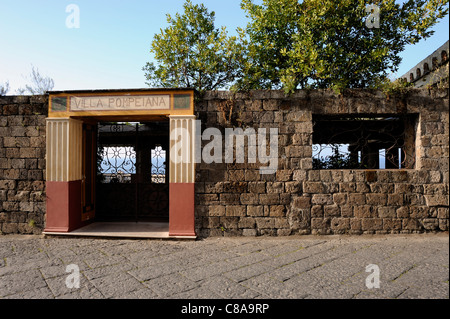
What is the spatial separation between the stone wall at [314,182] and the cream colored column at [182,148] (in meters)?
0.24

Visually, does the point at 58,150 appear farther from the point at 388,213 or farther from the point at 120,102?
the point at 388,213

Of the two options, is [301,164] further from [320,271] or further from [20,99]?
[20,99]

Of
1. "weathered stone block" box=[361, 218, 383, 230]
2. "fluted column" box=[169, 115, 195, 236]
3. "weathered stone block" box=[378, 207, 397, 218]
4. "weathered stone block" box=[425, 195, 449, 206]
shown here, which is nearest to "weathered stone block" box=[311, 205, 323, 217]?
"weathered stone block" box=[361, 218, 383, 230]

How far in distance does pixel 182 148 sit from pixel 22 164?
11.5ft

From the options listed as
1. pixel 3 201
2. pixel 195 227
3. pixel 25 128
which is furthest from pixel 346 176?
pixel 3 201

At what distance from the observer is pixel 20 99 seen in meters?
5.53

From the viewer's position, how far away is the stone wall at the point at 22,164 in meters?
5.44

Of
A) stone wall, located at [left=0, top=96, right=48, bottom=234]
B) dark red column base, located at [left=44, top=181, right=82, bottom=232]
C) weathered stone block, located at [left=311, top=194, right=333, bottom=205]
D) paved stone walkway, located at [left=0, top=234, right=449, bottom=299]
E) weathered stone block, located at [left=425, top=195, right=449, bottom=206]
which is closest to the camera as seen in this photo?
paved stone walkway, located at [left=0, top=234, right=449, bottom=299]

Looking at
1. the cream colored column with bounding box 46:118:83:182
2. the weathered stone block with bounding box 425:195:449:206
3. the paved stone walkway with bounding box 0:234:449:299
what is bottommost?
the paved stone walkway with bounding box 0:234:449:299

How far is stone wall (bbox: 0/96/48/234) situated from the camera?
544cm

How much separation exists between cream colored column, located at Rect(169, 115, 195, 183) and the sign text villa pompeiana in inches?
15.9

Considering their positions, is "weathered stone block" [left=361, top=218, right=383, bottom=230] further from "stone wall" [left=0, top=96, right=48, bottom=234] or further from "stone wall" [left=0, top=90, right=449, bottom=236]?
"stone wall" [left=0, top=96, right=48, bottom=234]

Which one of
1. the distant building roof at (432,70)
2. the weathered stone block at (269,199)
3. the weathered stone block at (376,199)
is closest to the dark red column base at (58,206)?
the weathered stone block at (269,199)

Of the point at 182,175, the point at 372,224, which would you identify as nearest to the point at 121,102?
the point at 182,175
